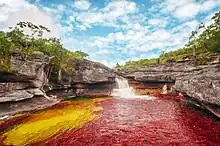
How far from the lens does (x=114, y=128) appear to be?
22828mm

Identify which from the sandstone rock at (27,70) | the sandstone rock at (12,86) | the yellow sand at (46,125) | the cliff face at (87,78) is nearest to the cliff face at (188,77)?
the cliff face at (87,78)

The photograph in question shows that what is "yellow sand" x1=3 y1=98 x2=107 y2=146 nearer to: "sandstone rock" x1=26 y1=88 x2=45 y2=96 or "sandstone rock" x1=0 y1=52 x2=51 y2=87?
"sandstone rock" x1=26 y1=88 x2=45 y2=96

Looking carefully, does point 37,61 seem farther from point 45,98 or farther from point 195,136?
point 195,136

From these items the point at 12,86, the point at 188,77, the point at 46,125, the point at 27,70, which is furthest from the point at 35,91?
the point at 188,77

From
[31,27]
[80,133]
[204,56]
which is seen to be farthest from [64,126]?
[204,56]

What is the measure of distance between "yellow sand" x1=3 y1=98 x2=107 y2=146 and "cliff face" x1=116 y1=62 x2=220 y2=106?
38.8ft

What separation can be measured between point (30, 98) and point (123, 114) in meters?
14.4

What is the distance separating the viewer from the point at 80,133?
21562 mm

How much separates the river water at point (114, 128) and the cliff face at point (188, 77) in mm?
2713

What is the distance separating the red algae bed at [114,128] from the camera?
19062 millimetres

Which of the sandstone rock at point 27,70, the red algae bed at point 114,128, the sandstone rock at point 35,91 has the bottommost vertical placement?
the red algae bed at point 114,128

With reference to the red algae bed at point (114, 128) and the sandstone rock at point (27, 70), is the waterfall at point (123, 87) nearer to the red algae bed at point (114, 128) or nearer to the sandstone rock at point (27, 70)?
the sandstone rock at point (27, 70)

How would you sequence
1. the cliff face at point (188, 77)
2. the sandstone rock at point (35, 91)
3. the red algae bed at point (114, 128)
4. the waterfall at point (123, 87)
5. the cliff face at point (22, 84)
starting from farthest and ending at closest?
the waterfall at point (123, 87), the sandstone rock at point (35, 91), the cliff face at point (22, 84), the cliff face at point (188, 77), the red algae bed at point (114, 128)

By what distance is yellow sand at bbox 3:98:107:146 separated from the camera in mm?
20406
